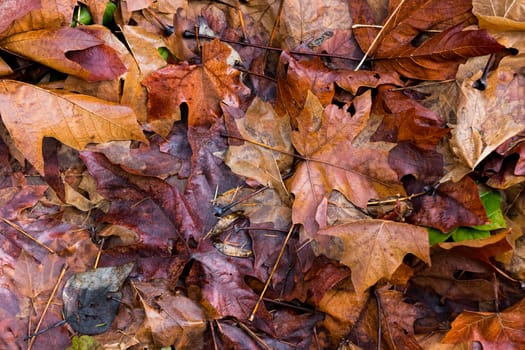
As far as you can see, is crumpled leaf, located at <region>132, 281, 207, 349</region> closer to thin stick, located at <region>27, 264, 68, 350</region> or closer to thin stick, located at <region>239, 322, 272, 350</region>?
thin stick, located at <region>239, 322, 272, 350</region>

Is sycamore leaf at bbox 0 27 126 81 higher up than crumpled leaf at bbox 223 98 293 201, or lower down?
higher up

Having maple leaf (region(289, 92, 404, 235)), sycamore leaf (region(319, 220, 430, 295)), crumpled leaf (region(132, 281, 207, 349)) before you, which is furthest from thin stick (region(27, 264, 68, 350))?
sycamore leaf (region(319, 220, 430, 295))

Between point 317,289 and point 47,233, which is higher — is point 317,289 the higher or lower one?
the lower one

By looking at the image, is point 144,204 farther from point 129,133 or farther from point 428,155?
point 428,155

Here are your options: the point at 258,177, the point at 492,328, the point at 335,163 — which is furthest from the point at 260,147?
the point at 492,328

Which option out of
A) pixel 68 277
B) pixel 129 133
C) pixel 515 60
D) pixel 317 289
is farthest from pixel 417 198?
pixel 68 277

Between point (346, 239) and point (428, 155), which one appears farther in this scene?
point (428, 155)

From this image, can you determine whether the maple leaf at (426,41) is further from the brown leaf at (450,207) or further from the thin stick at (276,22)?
the brown leaf at (450,207)
